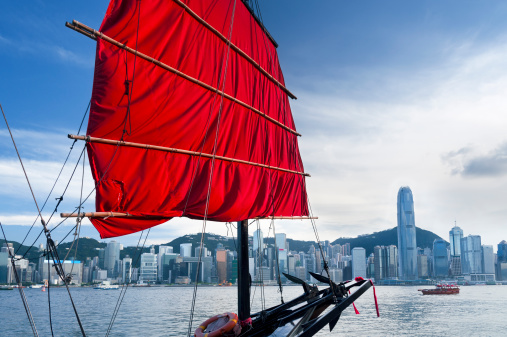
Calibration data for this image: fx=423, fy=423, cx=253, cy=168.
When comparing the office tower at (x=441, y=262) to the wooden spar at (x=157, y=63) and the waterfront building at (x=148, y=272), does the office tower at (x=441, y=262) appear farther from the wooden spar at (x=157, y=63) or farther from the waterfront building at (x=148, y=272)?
the wooden spar at (x=157, y=63)

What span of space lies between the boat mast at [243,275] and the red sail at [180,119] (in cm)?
50

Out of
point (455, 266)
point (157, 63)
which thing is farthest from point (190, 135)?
point (455, 266)

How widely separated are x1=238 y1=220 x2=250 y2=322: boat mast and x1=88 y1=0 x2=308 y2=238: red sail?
0.50 metres

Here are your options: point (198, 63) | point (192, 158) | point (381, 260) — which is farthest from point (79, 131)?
point (381, 260)

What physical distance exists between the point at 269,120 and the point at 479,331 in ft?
98.9

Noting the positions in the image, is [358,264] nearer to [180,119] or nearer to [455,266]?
[455,266]

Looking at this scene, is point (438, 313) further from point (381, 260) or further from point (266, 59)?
point (381, 260)

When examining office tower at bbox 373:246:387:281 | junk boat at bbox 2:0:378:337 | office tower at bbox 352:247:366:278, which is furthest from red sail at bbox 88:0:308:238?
office tower at bbox 373:246:387:281

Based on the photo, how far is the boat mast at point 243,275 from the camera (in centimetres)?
1109

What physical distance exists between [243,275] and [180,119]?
14.7 ft

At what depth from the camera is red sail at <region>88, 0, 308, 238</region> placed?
914cm

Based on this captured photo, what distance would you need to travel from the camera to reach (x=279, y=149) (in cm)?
1570

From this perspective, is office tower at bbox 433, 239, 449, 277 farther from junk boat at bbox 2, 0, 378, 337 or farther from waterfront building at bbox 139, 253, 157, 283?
junk boat at bbox 2, 0, 378, 337

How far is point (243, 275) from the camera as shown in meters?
11.5
